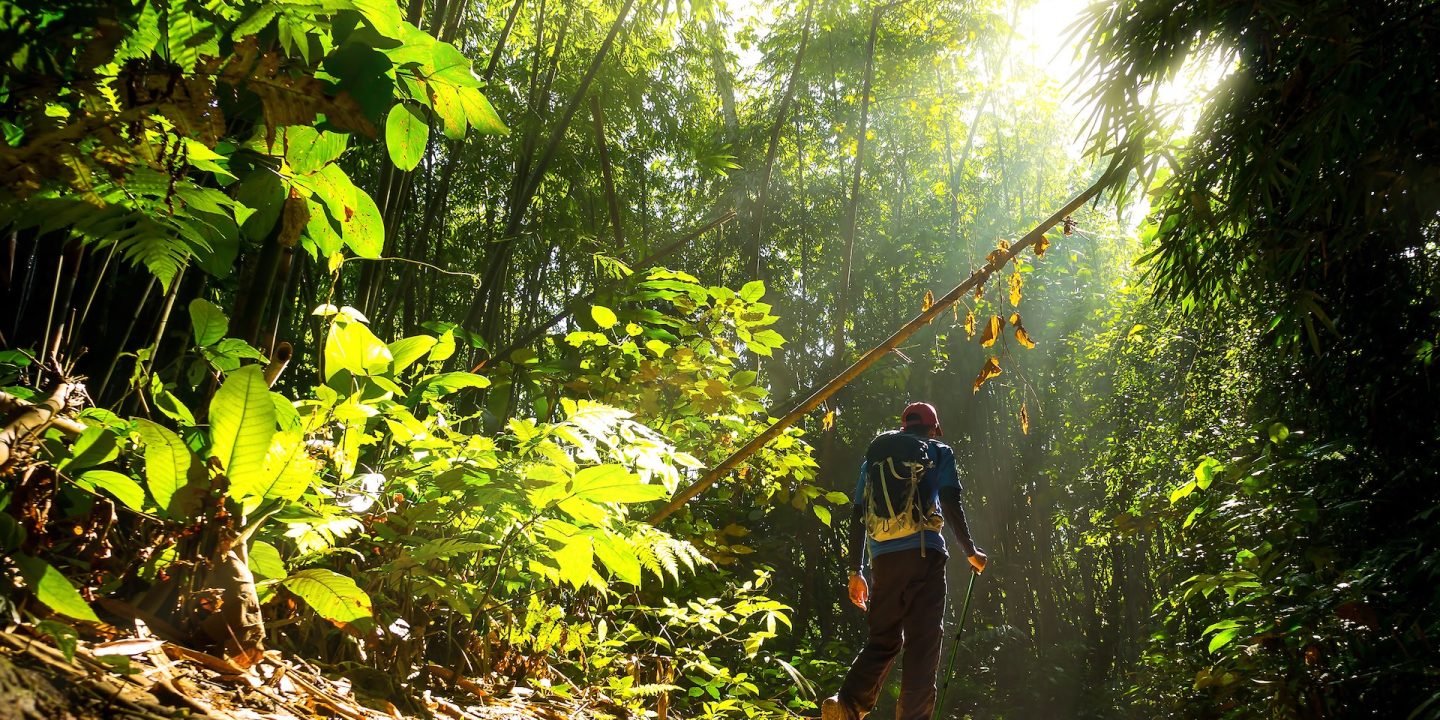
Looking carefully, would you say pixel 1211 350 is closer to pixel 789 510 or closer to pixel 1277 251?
pixel 1277 251

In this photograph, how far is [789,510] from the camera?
6.46m

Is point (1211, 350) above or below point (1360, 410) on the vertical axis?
above

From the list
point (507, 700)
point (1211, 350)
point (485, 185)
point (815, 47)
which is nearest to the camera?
point (507, 700)

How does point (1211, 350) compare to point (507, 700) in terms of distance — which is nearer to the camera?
point (507, 700)

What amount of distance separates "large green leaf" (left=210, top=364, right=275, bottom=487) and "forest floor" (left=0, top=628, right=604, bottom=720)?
0.18 meters

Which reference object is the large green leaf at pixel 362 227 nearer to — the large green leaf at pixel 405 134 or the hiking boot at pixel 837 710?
the large green leaf at pixel 405 134

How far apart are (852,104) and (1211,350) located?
12.6ft

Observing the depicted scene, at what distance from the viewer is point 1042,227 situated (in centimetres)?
163

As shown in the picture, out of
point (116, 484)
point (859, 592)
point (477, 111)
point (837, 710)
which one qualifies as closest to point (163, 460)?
point (116, 484)

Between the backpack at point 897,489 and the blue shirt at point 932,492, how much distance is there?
14 millimetres

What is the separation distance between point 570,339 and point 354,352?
2.80ft

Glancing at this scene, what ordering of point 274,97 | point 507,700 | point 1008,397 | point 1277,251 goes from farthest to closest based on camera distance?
point 1008,397
point 1277,251
point 507,700
point 274,97

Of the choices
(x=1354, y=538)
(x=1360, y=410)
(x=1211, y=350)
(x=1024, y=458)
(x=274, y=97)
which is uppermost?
(x=1024, y=458)

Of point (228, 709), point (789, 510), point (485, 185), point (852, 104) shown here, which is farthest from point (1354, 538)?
point (852, 104)
